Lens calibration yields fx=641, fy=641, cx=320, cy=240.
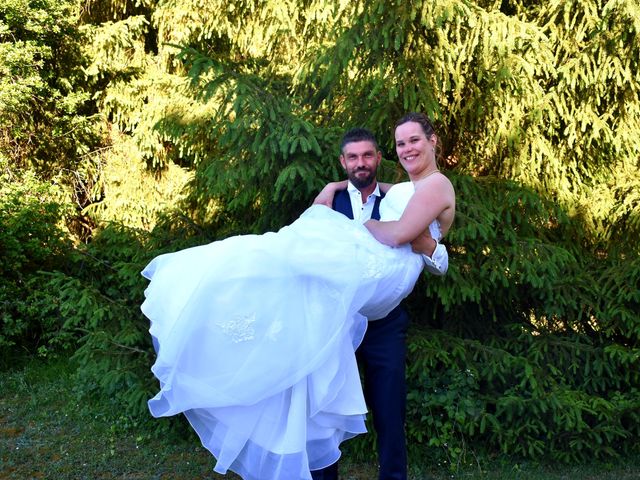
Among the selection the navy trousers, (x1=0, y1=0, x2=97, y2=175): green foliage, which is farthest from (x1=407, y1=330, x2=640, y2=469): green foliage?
(x1=0, y1=0, x2=97, y2=175): green foliage

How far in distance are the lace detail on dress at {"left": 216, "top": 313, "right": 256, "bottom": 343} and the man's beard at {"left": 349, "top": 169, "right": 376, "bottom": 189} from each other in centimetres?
97

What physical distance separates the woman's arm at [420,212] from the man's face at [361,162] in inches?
15.0

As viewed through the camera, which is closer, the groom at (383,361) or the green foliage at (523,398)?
the groom at (383,361)

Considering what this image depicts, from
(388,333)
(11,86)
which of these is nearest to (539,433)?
(388,333)

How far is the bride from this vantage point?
2766mm

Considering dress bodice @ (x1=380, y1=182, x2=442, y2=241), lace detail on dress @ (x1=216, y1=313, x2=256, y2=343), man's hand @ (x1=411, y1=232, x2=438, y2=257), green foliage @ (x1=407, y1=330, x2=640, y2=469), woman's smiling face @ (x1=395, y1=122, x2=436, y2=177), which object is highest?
woman's smiling face @ (x1=395, y1=122, x2=436, y2=177)

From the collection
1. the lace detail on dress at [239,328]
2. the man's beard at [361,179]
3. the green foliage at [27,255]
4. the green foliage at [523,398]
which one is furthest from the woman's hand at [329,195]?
the green foliage at [27,255]

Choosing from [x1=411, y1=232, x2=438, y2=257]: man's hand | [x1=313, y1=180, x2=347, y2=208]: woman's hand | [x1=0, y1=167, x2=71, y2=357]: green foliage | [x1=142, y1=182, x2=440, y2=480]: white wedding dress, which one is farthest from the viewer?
[x1=0, y1=167, x2=71, y2=357]: green foliage

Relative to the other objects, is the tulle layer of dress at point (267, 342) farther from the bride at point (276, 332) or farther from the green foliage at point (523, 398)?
the green foliage at point (523, 398)

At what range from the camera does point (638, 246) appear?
495 cm

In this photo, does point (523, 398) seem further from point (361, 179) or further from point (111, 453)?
point (111, 453)

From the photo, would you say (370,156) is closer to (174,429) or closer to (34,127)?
(174,429)

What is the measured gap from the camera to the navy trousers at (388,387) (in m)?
3.22

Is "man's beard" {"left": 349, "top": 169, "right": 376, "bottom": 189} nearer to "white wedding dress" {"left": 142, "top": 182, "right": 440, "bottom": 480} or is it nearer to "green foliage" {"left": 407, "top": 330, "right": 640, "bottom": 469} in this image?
"white wedding dress" {"left": 142, "top": 182, "right": 440, "bottom": 480}
